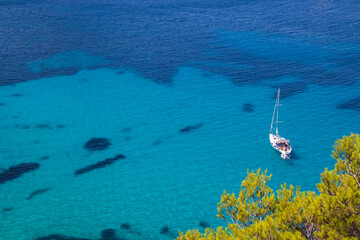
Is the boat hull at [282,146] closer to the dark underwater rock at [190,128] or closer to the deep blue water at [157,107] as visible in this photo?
the deep blue water at [157,107]

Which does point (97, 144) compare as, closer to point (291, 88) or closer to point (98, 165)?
point (98, 165)

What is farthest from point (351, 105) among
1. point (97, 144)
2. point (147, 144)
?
point (97, 144)

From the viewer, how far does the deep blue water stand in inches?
1615

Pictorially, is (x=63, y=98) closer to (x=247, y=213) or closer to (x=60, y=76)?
(x=60, y=76)

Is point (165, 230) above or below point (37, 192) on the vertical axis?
above

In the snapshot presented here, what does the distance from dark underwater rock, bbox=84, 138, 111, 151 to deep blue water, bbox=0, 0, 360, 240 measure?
102cm

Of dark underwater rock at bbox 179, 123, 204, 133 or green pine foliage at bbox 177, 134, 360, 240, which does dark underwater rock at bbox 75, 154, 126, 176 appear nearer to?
dark underwater rock at bbox 179, 123, 204, 133

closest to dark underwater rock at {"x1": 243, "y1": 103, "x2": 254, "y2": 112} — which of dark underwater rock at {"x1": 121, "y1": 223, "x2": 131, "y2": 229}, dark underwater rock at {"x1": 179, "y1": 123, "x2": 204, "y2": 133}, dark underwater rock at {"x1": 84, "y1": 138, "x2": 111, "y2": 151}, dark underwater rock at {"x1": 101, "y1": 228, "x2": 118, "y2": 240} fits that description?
dark underwater rock at {"x1": 179, "y1": 123, "x2": 204, "y2": 133}

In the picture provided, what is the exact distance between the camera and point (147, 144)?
51.7m

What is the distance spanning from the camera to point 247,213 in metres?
23.5

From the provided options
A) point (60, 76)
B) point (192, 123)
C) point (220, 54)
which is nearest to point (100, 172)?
point (192, 123)

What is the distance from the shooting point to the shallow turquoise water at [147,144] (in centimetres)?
3931

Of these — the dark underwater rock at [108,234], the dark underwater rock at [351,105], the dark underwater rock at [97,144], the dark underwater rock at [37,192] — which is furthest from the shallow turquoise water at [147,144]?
the dark underwater rock at [351,105]

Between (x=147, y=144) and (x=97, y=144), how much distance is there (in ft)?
24.5
